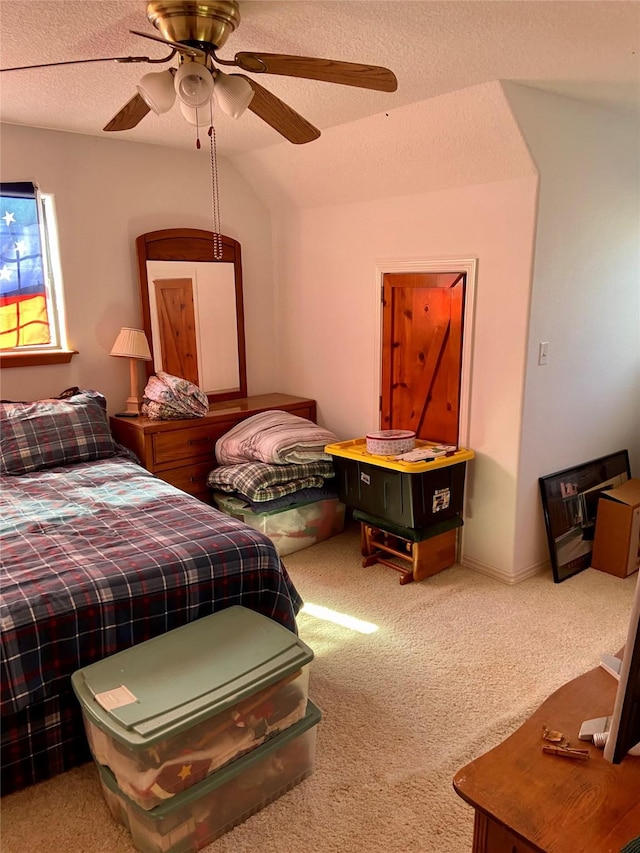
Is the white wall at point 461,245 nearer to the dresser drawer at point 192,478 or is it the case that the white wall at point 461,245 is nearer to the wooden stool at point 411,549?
the wooden stool at point 411,549

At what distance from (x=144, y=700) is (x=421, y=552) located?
6.17 ft

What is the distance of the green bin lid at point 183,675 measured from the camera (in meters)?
1.53

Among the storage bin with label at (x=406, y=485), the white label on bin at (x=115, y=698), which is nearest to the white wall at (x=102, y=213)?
the storage bin with label at (x=406, y=485)

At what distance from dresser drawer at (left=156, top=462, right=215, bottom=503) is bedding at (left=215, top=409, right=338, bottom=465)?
0.39 feet

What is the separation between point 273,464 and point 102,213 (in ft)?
5.71

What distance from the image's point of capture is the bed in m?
1.78

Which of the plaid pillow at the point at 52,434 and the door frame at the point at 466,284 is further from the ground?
the door frame at the point at 466,284

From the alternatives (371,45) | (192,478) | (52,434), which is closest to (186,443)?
(192,478)

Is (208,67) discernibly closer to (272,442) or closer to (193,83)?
(193,83)

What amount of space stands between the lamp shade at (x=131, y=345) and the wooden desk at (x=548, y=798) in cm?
287

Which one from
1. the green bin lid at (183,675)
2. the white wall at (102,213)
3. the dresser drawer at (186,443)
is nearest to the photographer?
the green bin lid at (183,675)

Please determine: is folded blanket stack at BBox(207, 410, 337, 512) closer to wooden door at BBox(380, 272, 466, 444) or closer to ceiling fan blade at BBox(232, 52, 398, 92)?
wooden door at BBox(380, 272, 466, 444)

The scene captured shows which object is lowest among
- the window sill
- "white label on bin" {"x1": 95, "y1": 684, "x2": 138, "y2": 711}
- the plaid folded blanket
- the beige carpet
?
the beige carpet

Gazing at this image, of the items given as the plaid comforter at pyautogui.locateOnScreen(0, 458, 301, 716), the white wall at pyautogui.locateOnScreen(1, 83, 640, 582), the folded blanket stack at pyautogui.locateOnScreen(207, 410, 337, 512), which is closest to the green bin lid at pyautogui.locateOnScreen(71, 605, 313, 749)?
the plaid comforter at pyautogui.locateOnScreen(0, 458, 301, 716)
